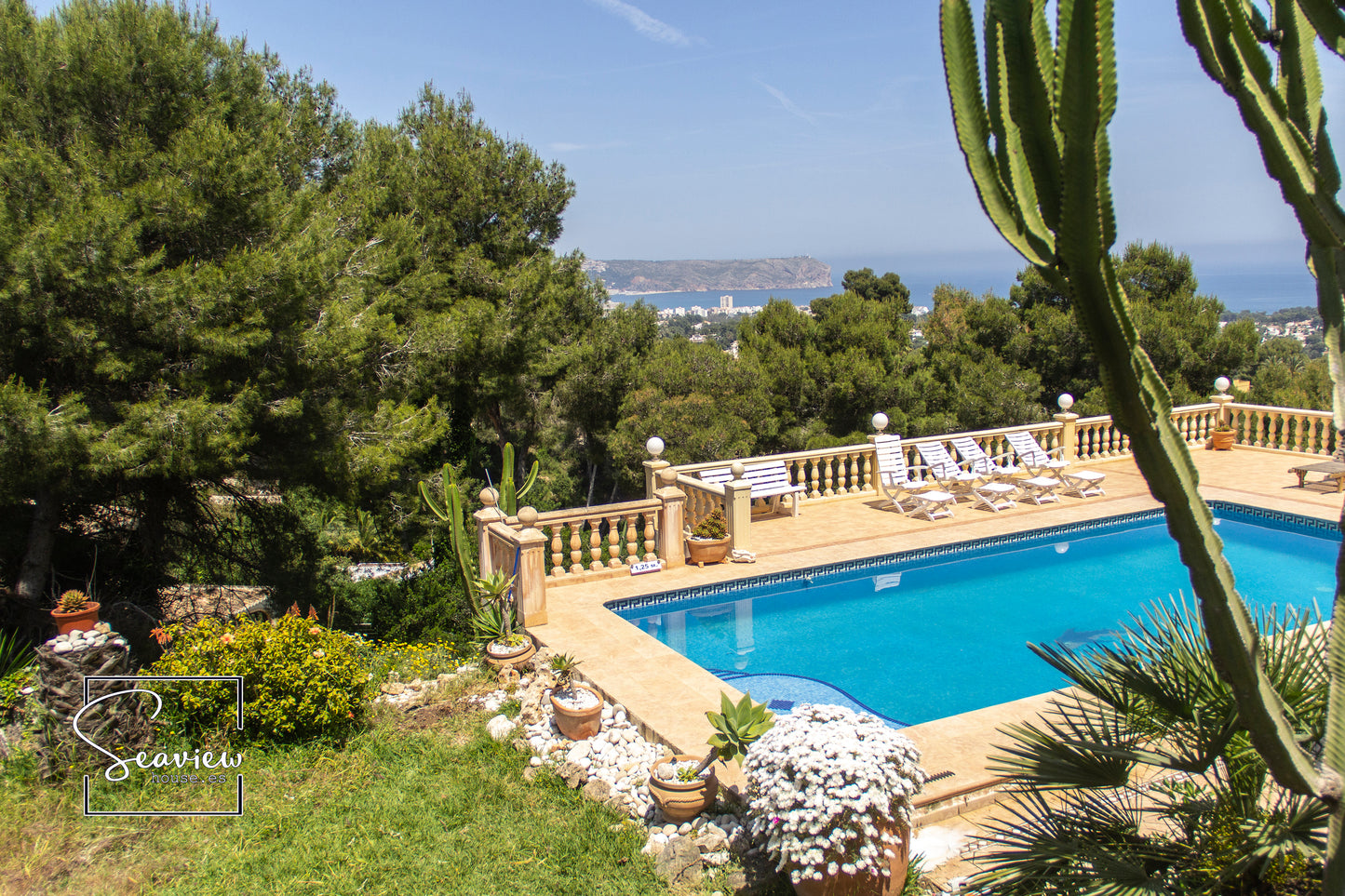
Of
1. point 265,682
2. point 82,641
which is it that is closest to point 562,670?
point 265,682

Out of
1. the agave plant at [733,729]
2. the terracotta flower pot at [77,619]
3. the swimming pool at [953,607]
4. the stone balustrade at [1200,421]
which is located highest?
the stone balustrade at [1200,421]

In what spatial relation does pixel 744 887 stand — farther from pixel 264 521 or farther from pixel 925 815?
pixel 264 521

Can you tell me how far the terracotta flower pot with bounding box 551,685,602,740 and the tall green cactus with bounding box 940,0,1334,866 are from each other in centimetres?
484

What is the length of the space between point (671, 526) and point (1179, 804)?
7764 millimetres

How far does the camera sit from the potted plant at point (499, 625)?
8016 mm

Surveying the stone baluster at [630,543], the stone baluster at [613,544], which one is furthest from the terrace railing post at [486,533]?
the stone baluster at [630,543]

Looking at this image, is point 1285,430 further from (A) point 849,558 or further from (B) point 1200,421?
(A) point 849,558

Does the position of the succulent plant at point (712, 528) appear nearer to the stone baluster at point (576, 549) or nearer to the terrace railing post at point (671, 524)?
the terrace railing post at point (671, 524)

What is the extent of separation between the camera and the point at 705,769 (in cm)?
567

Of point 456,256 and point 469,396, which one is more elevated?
point 456,256

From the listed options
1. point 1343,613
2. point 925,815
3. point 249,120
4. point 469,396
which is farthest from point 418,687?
point 469,396

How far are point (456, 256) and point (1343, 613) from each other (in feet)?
60.2

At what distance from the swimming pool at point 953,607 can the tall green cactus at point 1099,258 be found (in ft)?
17.4

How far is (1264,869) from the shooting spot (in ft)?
10.3
